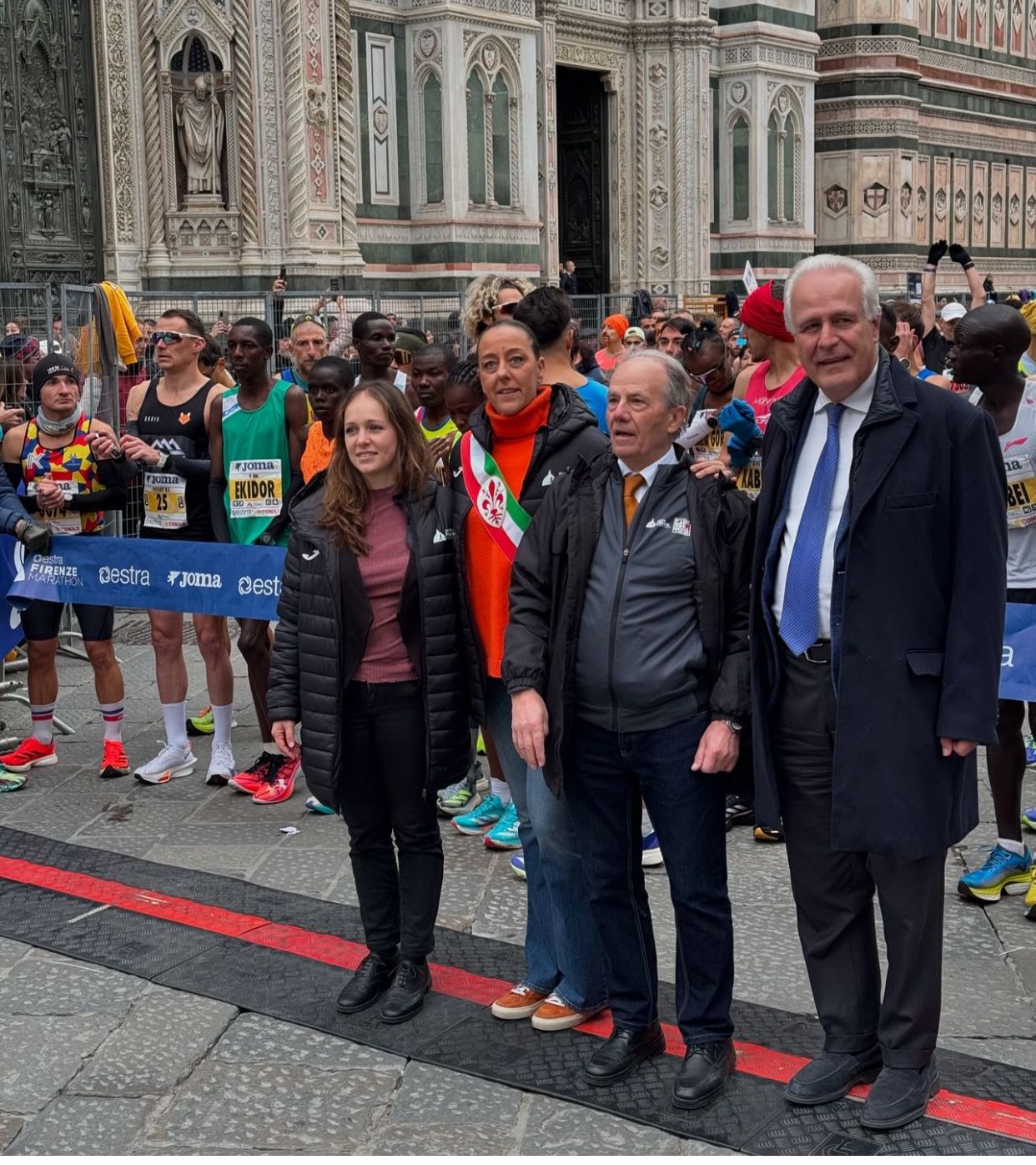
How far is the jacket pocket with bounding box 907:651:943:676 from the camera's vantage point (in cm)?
375

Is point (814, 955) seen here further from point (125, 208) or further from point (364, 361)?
point (125, 208)

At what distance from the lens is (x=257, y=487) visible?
23.5 ft

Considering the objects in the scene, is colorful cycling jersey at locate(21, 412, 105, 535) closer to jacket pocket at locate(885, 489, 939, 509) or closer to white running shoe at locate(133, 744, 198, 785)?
white running shoe at locate(133, 744, 198, 785)

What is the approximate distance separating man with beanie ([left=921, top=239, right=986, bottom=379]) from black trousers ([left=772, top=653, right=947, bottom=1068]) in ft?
23.2

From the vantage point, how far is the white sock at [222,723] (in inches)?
293

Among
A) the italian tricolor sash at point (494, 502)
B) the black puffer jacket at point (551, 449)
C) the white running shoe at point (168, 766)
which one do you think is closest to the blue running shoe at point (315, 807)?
the white running shoe at point (168, 766)

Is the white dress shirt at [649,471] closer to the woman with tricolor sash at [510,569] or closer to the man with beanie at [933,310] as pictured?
the woman with tricolor sash at [510,569]

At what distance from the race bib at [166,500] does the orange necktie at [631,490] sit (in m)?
3.68

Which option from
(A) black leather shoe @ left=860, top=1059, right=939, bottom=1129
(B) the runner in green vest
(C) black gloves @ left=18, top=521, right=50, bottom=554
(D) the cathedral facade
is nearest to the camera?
(A) black leather shoe @ left=860, top=1059, right=939, bottom=1129

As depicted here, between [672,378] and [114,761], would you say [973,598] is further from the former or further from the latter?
[114,761]

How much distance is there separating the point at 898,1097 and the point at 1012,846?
200 centimetres

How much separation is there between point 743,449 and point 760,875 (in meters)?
1.69

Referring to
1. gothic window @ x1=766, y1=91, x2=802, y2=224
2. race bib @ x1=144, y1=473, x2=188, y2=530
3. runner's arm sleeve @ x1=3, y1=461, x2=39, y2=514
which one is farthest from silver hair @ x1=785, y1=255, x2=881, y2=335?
gothic window @ x1=766, y1=91, x2=802, y2=224

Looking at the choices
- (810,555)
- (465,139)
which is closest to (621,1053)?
(810,555)
